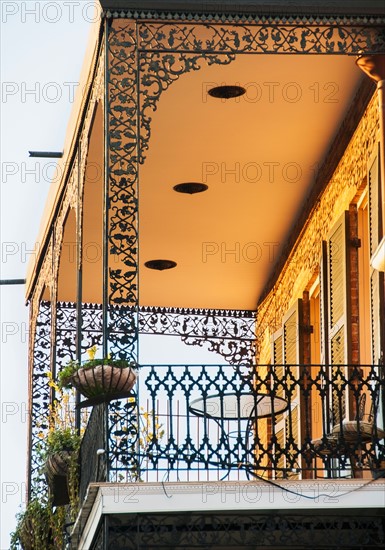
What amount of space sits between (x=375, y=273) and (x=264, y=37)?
220cm

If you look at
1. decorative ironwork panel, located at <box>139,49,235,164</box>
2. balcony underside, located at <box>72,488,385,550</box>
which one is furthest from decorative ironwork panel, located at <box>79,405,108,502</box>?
decorative ironwork panel, located at <box>139,49,235,164</box>

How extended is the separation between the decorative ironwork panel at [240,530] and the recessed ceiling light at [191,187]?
5.16 m

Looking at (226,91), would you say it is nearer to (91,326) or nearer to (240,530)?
(240,530)

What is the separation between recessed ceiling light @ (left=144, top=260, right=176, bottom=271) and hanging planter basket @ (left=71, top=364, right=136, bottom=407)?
21.9 feet

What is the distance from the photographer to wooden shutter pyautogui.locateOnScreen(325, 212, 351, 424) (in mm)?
12719

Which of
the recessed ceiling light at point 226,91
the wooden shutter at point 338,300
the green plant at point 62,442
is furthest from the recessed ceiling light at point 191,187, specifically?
the green plant at point 62,442

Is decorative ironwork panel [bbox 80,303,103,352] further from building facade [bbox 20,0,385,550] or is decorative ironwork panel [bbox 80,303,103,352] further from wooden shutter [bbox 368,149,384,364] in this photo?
wooden shutter [bbox 368,149,384,364]

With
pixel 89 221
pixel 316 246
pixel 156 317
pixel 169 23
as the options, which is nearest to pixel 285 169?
pixel 316 246

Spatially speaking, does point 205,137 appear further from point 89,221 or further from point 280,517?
point 280,517

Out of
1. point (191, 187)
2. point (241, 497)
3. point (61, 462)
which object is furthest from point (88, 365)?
point (191, 187)

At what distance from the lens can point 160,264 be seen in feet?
55.5

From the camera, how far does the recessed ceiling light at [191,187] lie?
14.5 meters

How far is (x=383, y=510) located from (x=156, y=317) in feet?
29.0

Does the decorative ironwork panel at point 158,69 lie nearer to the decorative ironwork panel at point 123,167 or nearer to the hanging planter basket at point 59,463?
the decorative ironwork panel at point 123,167
